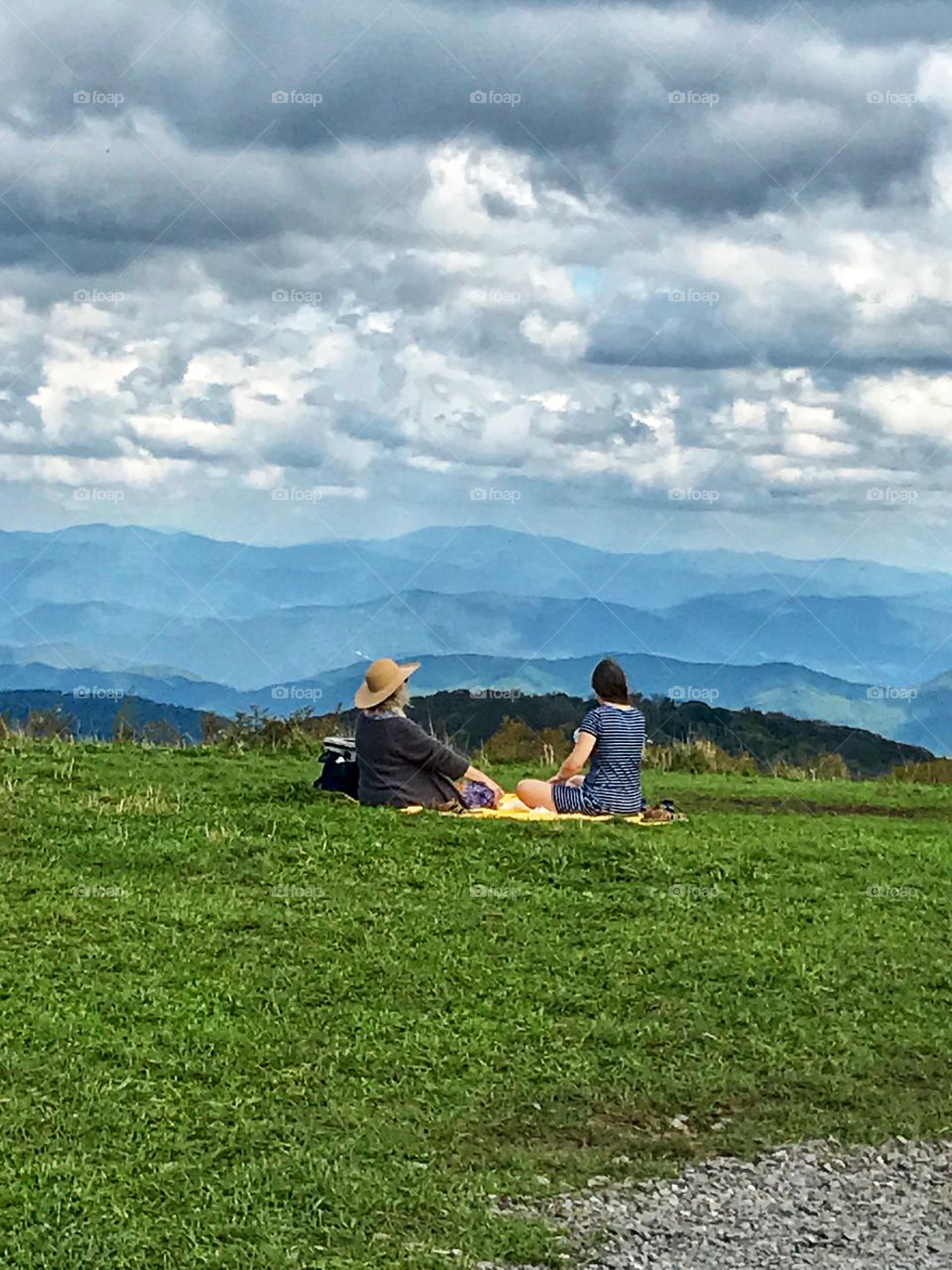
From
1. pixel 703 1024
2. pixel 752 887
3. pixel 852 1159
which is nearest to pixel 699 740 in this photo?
pixel 752 887

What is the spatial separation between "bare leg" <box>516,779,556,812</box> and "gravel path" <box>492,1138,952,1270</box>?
7496 mm

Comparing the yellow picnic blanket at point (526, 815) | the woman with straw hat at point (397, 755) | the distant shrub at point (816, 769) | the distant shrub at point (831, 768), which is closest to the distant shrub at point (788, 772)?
the distant shrub at point (816, 769)

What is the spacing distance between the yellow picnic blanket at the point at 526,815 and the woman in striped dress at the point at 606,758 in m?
0.08

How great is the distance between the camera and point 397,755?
15.7 m

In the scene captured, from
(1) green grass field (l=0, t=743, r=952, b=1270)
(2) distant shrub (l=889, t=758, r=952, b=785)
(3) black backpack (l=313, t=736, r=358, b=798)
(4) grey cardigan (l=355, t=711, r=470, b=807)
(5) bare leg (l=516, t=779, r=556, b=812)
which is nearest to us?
(1) green grass field (l=0, t=743, r=952, b=1270)

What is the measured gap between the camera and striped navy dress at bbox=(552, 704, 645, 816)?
15.5 metres

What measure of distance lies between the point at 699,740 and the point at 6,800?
10.8 metres

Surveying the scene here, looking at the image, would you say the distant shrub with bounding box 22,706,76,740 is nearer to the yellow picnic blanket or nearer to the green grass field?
the green grass field

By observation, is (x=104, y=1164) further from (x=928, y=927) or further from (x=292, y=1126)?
(x=928, y=927)

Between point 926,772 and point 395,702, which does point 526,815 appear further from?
point 926,772

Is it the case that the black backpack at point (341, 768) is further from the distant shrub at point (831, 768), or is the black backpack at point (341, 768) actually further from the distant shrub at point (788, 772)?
the distant shrub at point (831, 768)

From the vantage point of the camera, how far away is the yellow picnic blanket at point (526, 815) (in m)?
15.2

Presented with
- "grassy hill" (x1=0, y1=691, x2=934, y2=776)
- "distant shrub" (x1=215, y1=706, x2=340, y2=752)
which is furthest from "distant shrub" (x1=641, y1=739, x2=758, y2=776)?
"distant shrub" (x1=215, y1=706, x2=340, y2=752)

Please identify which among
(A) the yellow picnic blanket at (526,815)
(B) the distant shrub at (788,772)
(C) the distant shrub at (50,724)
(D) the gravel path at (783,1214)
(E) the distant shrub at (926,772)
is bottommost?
(D) the gravel path at (783,1214)
